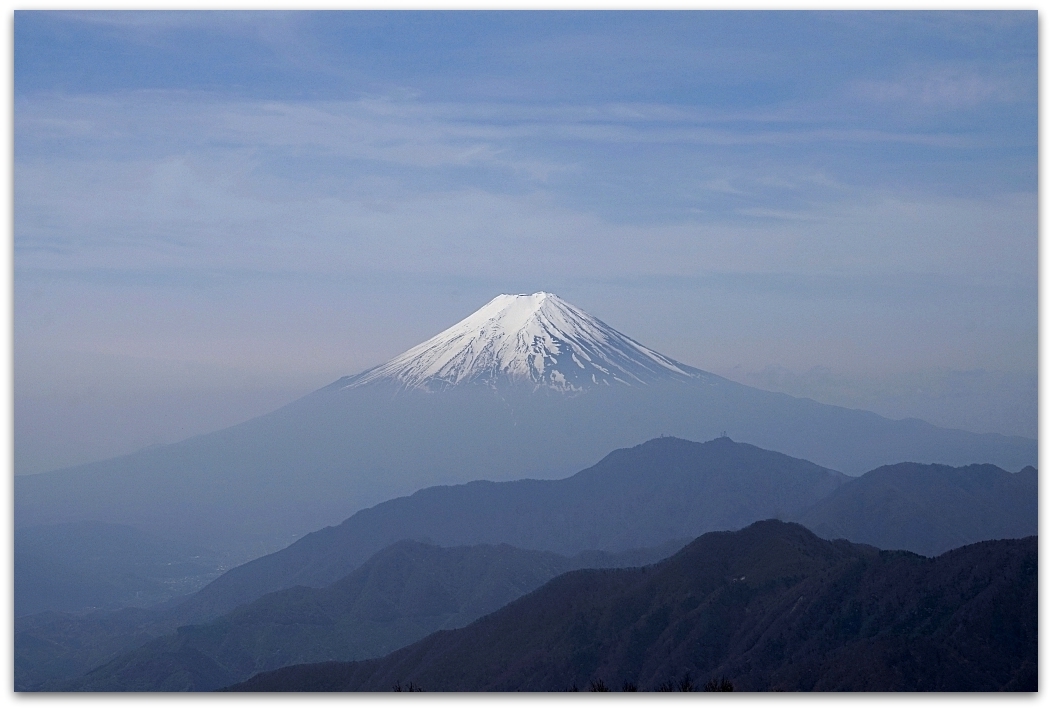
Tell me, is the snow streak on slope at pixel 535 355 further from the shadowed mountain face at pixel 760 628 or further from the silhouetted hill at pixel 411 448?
the shadowed mountain face at pixel 760 628

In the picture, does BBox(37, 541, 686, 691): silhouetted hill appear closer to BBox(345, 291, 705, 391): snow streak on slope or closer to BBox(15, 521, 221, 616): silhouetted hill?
BBox(15, 521, 221, 616): silhouetted hill

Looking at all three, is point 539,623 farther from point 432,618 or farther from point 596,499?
point 596,499

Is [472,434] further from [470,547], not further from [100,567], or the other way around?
[470,547]

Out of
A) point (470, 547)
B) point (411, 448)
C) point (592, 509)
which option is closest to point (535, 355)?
point (592, 509)

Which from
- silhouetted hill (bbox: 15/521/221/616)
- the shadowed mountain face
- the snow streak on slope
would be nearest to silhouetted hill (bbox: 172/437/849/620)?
the snow streak on slope

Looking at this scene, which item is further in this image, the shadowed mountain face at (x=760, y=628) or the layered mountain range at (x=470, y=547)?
the layered mountain range at (x=470, y=547)

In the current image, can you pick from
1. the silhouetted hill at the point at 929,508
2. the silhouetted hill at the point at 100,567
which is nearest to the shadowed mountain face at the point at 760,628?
the silhouetted hill at the point at 929,508
